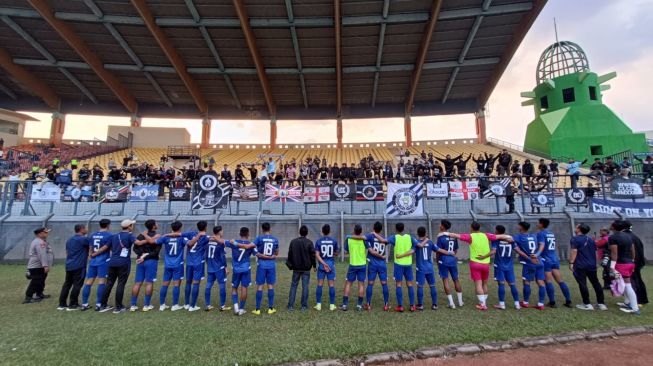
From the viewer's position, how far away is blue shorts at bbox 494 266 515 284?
6.74 m

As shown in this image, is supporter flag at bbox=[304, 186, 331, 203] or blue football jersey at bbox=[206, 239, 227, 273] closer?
blue football jersey at bbox=[206, 239, 227, 273]

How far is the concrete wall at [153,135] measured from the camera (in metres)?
33.3

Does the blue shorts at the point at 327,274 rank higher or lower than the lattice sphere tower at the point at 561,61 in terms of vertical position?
lower

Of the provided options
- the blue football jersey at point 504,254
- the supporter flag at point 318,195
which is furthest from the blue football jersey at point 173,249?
the blue football jersey at point 504,254

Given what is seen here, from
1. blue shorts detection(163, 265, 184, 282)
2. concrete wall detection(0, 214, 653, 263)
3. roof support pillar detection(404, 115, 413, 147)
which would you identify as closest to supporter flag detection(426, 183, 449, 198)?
concrete wall detection(0, 214, 653, 263)

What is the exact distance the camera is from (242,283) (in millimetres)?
6488

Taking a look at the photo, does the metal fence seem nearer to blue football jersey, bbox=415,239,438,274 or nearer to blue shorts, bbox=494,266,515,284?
blue shorts, bbox=494,266,515,284

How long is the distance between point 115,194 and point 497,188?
15551mm

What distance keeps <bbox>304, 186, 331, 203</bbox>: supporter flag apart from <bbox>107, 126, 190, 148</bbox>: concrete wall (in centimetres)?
2603

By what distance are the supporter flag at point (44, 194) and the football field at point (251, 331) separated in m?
6.87

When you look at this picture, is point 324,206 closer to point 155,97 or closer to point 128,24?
point 128,24

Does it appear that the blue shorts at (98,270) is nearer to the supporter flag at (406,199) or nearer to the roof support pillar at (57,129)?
the supporter flag at (406,199)

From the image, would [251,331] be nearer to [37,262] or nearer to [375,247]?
[375,247]

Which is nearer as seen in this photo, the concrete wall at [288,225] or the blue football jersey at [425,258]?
the blue football jersey at [425,258]
